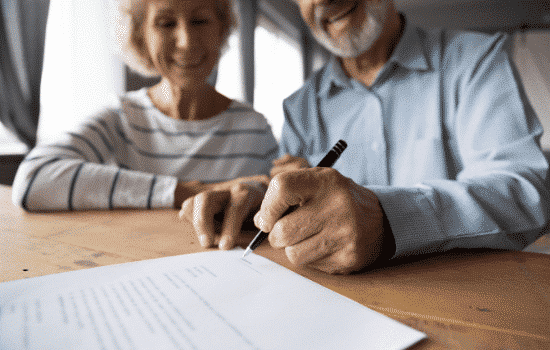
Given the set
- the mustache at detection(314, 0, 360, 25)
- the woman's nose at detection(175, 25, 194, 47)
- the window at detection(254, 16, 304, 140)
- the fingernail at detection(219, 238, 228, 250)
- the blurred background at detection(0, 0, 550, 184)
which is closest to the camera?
the fingernail at detection(219, 238, 228, 250)

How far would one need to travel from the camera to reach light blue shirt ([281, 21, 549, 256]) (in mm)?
448

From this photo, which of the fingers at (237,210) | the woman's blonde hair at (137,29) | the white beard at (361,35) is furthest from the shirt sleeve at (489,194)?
the woman's blonde hair at (137,29)

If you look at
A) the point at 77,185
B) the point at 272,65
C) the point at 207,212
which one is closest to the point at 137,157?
the point at 77,185

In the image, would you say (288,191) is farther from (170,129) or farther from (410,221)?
(170,129)

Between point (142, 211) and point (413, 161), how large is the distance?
0.71m

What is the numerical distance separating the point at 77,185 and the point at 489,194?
2.76 feet

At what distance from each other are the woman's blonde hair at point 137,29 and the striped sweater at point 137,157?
0.13m

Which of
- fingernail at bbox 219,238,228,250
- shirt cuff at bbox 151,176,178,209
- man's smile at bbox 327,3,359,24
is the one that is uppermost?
man's smile at bbox 327,3,359,24

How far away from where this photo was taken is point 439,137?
0.84 meters

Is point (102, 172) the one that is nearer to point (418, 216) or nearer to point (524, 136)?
point (418, 216)

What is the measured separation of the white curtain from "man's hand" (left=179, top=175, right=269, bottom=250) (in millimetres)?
1964

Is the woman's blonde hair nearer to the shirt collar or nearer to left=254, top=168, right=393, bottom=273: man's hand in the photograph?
the shirt collar

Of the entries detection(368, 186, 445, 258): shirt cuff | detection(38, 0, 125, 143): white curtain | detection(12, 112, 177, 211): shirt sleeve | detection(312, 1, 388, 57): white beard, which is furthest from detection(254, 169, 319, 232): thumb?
detection(38, 0, 125, 143): white curtain

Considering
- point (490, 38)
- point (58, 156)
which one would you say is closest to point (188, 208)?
point (58, 156)
